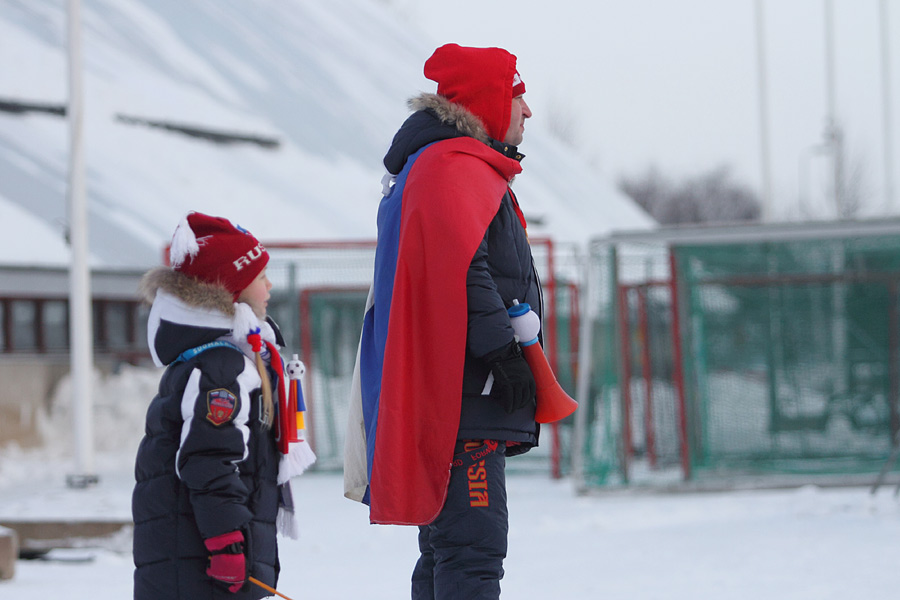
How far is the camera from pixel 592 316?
816 centimetres

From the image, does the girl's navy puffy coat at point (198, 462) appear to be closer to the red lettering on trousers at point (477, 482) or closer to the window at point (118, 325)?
the red lettering on trousers at point (477, 482)

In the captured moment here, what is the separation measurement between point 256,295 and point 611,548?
3356 millimetres

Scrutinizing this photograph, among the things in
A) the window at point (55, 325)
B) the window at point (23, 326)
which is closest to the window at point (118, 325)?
the window at point (55, 325)

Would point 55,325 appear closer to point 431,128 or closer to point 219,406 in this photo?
point 219,406

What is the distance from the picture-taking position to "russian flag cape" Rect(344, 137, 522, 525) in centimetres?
258

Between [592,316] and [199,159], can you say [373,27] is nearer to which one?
[199,159]

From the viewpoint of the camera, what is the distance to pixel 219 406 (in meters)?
2.79

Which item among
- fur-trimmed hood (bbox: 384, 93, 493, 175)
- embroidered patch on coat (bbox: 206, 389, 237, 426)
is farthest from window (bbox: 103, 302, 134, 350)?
fur-trimmed hood (bbox: 384, 93, 493, 175)

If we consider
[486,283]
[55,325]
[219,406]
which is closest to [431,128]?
[486,283]

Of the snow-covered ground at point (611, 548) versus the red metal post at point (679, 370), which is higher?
the red metal post at point (679, 370)

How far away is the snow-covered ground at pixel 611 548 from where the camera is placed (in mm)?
4777

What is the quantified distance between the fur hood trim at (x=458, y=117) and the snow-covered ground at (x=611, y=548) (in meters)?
2.54

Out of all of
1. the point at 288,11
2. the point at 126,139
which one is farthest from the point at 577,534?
the point at 288,11

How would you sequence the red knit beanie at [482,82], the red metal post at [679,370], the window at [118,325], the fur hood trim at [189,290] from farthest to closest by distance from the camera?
the window at [118,325] < the red metal post at [679,370] < the fur hood trim at [189,290] < the red knit beanie at [482,82]
